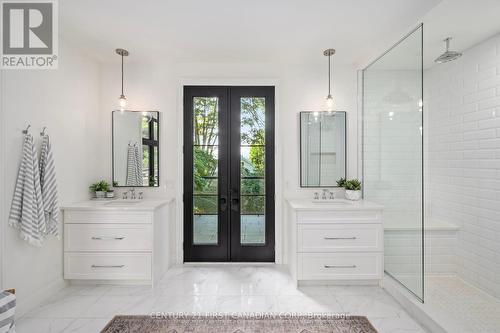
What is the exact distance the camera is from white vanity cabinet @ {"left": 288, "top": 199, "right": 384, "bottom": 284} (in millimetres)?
2609

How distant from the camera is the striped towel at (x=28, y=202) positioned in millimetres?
2047

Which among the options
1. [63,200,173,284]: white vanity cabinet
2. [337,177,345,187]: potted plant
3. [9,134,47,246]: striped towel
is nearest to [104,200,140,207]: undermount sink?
[63,200,173,284]: white vanity cabinet

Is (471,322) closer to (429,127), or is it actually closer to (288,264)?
(288,264)

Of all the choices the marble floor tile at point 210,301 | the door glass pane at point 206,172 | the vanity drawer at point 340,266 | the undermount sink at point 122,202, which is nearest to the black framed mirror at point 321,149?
the vanity drawer at point 340,266

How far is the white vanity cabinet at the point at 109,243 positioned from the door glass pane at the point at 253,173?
1.12 m

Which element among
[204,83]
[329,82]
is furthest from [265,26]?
[329,82]

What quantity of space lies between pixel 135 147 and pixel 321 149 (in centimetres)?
229

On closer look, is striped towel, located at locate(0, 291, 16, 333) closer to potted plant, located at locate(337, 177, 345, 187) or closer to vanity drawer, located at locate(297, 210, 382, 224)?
vanity drawer, located at locate(297, 210, 382, 224)

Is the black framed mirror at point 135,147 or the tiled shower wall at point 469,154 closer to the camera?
the tiled shower wall at point 469,154

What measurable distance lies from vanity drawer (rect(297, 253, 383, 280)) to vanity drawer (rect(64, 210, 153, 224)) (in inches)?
64.3

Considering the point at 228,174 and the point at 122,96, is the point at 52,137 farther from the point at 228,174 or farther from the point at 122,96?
the point at 228,174

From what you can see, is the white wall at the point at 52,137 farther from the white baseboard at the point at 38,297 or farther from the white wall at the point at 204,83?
the white wall at the point at 204,83

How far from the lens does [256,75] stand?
3219 millimetres

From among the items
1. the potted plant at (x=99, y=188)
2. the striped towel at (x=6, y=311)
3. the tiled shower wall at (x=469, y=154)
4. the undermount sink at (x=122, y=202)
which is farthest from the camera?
the potted plant at (x=99, y=188)
